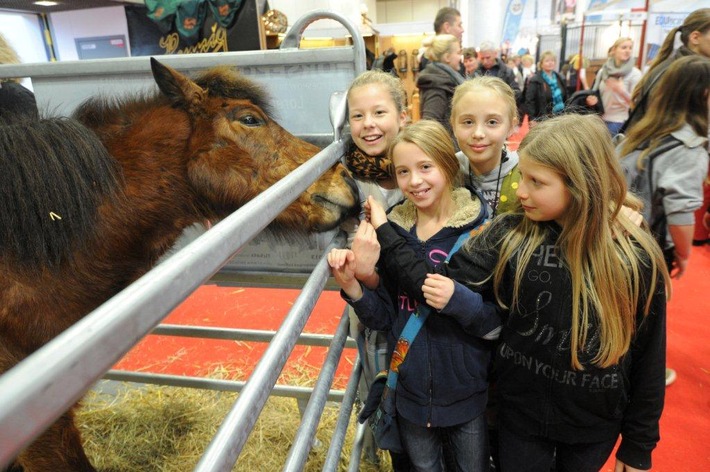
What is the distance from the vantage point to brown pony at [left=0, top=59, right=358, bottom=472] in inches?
44.9

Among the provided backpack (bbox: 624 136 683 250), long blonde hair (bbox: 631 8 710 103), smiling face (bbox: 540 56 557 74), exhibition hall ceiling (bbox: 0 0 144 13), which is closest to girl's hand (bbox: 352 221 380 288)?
backpack (bbox: 624 136 683 250)

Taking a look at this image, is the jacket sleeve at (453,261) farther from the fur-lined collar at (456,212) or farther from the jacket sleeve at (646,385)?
the jacket sleeve at (646,385)

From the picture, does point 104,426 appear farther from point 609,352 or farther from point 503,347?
point 609,352

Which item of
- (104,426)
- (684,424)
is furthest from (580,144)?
(104,426)

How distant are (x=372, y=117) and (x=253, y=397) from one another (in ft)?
3.19

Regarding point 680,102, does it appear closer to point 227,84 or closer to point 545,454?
point 545,454

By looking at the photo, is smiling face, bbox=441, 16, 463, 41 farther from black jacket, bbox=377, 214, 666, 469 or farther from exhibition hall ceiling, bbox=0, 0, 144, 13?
exhibition hall ceiling, bbox=0, 0, 144, 13

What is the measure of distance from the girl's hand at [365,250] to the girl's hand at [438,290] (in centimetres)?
16

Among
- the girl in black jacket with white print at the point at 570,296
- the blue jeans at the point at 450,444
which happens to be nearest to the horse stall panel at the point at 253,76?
the girl in black jacket with white print at the point at 570,296

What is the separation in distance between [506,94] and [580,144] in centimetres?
40

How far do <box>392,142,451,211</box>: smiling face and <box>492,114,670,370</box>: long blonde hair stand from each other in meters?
0.23

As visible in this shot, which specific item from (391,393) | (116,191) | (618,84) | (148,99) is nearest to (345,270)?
(391,393)

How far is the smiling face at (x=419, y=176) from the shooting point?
1.20 meters

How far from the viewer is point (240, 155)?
1536mm
